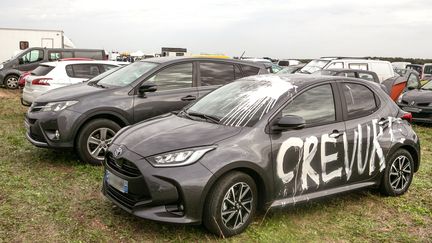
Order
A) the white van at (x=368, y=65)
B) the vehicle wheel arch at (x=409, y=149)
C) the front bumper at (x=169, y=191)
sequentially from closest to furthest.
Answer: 1. the front bumper at (x=169, y=191)
2. the vehicle wheel arch at (x=409, y=149)
3. the white van at (x=368, y=65)

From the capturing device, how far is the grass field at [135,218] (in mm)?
4125

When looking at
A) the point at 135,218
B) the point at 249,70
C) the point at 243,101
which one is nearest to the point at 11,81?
the point at 249,70

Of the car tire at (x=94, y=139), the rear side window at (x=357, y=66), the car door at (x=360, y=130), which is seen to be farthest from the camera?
the rear side window at (x=357, y=66)

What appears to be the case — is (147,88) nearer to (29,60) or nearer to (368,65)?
(368,65)

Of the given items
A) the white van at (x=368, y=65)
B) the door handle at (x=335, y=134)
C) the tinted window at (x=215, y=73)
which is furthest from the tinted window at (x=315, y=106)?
the white van at (x=368, y=65)

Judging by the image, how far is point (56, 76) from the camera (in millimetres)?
10500

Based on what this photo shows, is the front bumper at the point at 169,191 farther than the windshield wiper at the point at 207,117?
No

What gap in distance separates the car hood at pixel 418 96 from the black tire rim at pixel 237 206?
29.4 ft

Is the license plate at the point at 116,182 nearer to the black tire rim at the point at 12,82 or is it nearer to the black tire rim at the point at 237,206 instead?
the black tire rim at the point at 237,206

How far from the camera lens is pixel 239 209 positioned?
161 inches

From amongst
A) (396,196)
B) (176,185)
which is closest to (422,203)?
(396,196)

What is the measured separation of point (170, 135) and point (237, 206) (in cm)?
91

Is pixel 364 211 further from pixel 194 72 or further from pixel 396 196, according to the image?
pixel 194 72

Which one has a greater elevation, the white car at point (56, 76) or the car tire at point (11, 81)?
the white car at point (56, 76)
